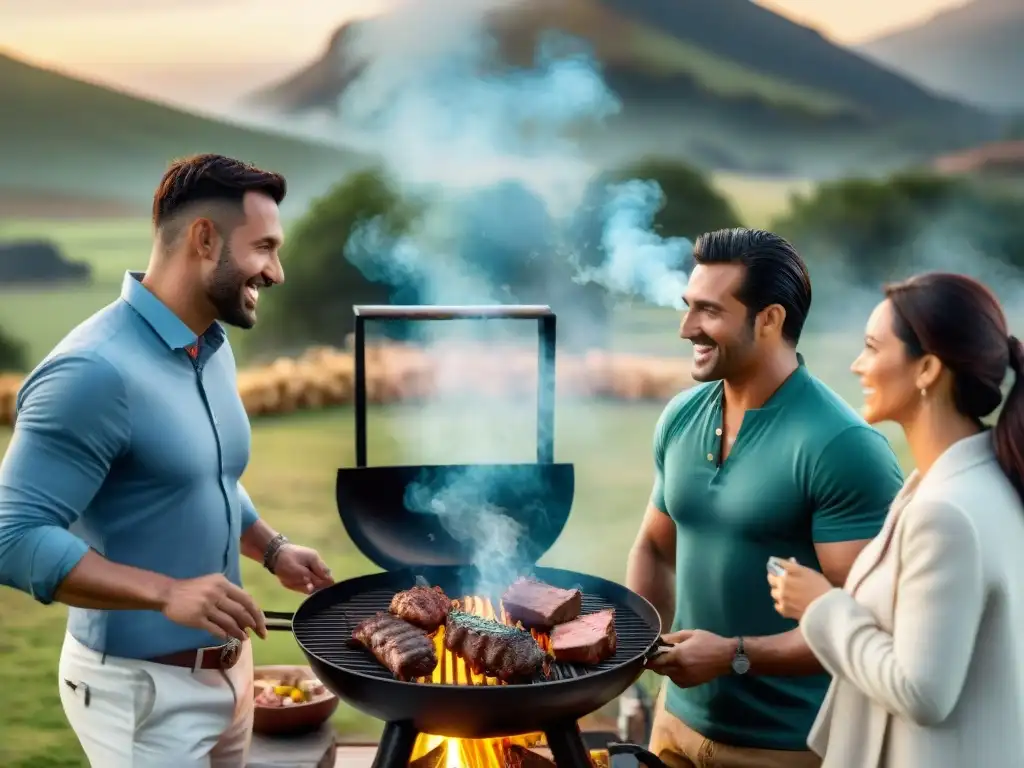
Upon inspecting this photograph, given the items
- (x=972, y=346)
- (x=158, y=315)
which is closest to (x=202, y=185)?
(x=158, y=315)

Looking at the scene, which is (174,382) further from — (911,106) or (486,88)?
(911,106)

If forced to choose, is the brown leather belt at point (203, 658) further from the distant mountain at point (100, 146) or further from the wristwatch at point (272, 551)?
the distant mountain at point (100, 146)

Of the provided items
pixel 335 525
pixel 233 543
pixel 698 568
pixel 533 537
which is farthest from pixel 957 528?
pixel 335 525

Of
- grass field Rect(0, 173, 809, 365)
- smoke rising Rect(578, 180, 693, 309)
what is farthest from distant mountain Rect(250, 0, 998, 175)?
smoke rising Rect(578, 180, 693, 309)

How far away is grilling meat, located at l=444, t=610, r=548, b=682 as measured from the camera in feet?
7.63

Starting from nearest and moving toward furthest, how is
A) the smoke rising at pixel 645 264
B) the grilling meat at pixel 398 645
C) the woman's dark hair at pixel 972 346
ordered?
the woman's dark hair at pixel 972 346 → the grilling meat at pixel 398 645 → the smoke rising at pixel 645 264

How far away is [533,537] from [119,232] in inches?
169

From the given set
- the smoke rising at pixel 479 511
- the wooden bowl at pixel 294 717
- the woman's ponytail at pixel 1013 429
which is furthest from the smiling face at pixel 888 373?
the wooden bowl at pixel 294 717

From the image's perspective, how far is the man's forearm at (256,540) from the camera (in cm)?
301

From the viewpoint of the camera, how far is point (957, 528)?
5.70 ft

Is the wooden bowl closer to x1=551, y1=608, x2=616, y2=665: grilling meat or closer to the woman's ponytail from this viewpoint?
x1=551, y1=608, x2=616, y2=665: grilling meat

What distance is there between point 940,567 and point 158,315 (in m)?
1.90

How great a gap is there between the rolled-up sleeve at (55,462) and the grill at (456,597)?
1.81 feet

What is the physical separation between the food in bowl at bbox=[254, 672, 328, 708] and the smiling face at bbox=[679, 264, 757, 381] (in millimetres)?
2131
